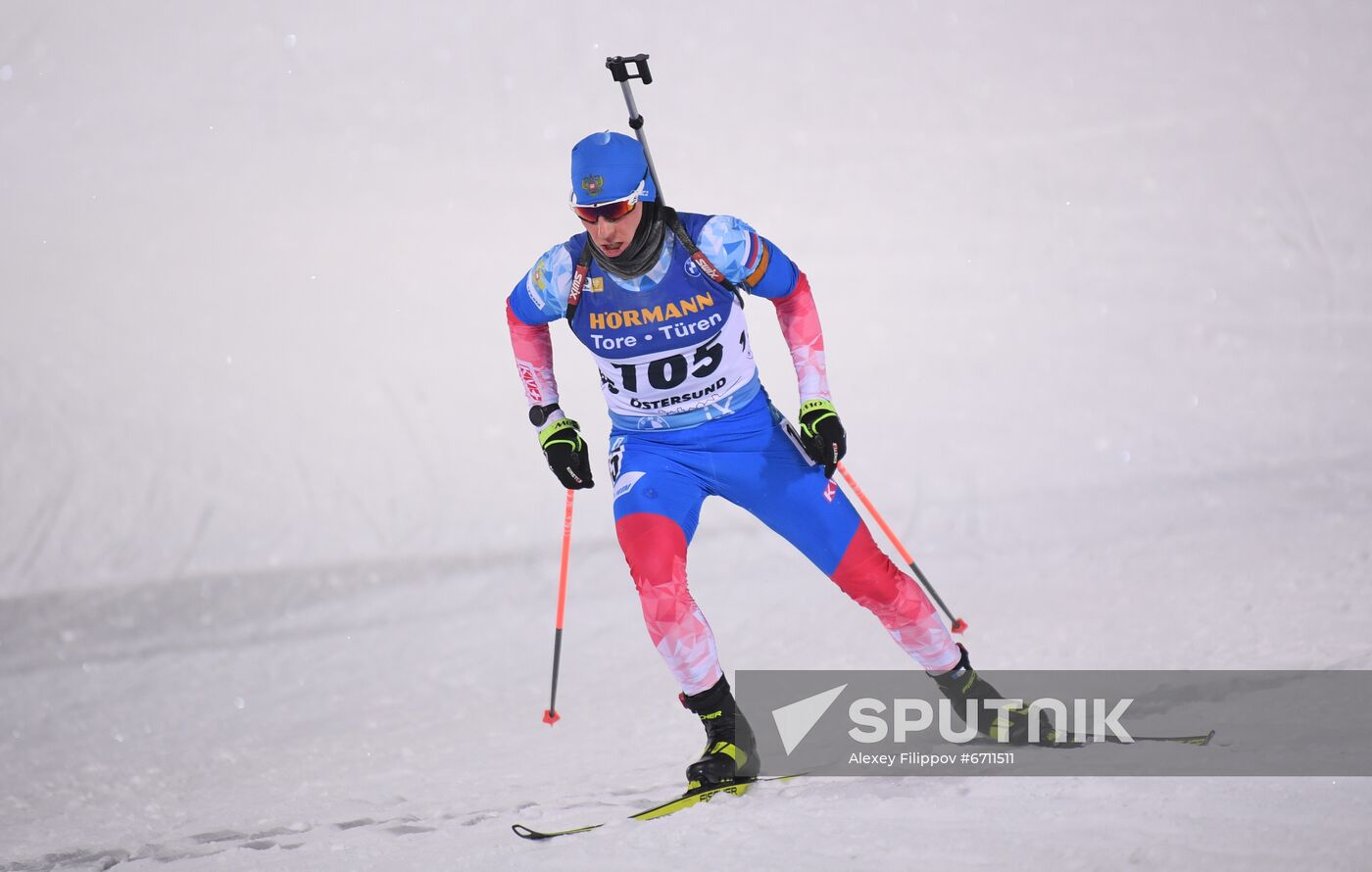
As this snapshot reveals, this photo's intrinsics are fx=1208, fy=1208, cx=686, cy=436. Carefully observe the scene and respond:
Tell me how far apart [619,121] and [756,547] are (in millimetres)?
5761

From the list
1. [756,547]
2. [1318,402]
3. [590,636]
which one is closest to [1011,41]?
[1318,402]

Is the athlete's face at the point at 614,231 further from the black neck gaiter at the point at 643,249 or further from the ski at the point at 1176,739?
the ski at the point at 1176,739

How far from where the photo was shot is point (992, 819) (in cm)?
337

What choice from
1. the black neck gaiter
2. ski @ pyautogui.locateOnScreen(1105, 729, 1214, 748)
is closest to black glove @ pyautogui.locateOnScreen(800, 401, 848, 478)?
the black neck gaiter

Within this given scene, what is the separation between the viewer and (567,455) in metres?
4.18

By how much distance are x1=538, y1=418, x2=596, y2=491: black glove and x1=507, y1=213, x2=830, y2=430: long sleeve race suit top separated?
101 millimetres

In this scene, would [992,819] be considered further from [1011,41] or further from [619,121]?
[1011,41]

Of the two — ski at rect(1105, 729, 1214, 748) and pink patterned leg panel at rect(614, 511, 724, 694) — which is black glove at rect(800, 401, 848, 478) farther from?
ski at rect(1105, 729, 1214, 748)

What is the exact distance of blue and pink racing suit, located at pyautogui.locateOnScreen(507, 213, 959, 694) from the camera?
389 cm

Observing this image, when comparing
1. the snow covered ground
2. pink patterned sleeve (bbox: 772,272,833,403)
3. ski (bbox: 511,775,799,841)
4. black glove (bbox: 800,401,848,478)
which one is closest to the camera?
ski (bbox: 511,775,799,841)

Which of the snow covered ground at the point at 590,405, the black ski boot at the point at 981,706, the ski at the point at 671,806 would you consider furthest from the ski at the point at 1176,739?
the ski at the point at 671,806

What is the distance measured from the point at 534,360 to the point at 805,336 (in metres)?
0.98

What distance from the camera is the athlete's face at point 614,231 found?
12.4 ft

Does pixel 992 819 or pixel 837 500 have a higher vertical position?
pixel 837 500
